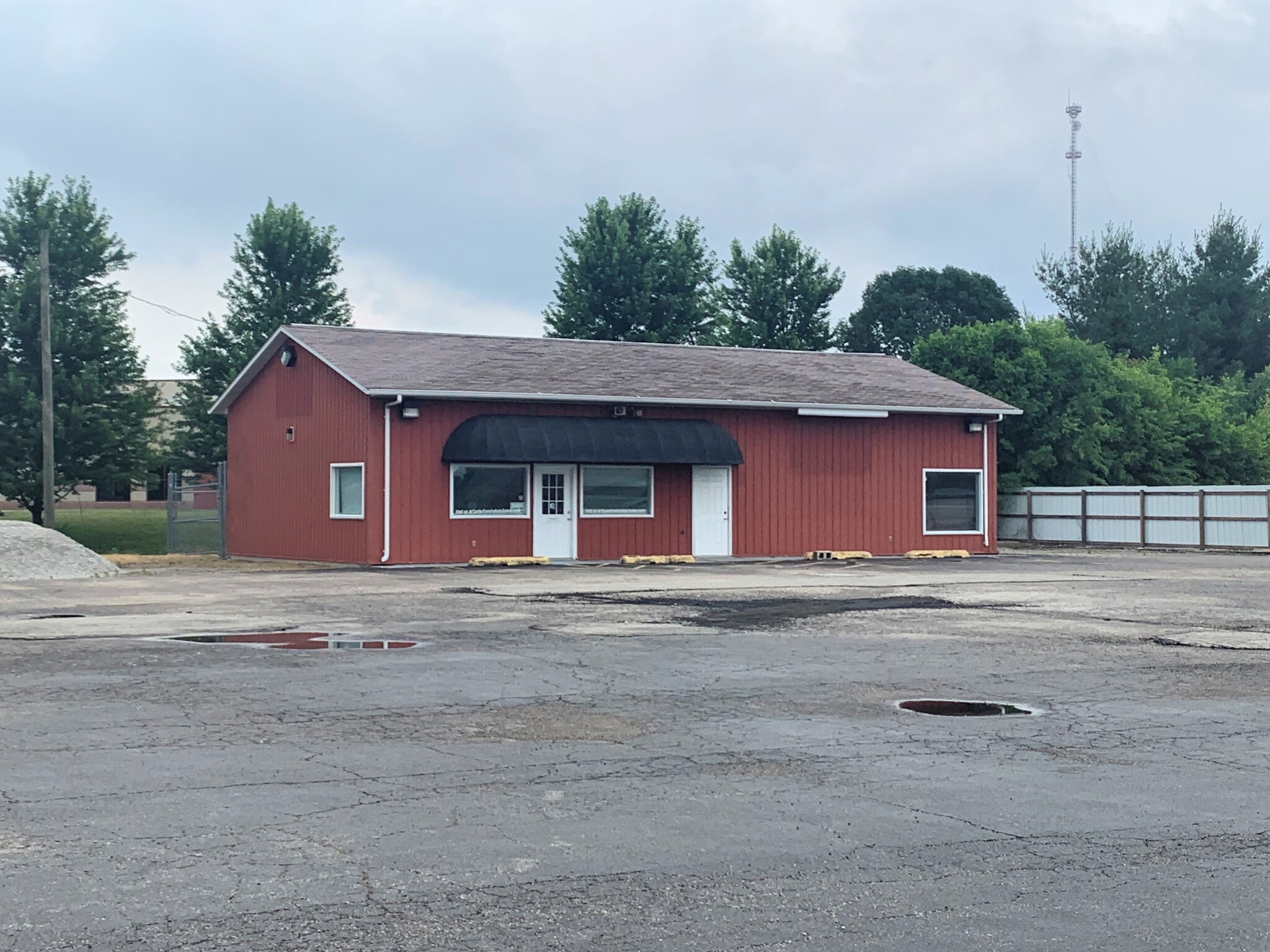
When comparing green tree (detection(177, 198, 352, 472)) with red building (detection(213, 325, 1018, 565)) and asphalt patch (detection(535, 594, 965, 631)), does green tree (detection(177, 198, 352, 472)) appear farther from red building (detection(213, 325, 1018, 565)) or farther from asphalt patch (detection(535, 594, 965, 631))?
asphalt patch (detection(535, 594, 965, 631))

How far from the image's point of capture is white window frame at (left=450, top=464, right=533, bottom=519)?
29.4m

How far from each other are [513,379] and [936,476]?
10.6 metres

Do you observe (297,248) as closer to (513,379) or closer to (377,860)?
(513,379)

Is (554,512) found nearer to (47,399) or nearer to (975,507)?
(975,507)

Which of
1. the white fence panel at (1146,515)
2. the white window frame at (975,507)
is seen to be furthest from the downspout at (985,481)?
the white fence panel at (1146,515)

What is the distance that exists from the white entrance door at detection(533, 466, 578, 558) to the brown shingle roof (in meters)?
1.63

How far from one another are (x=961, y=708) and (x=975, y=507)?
25.9 metres

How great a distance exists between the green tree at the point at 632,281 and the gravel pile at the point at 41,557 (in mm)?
37069

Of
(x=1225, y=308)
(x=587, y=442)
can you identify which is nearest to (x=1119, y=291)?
(x=1225, y=308)

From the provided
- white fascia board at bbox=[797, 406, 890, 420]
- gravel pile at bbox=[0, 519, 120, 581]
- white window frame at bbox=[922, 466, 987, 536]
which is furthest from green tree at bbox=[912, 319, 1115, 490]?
gravel pile at bbox=[0, 519, 120, 581]

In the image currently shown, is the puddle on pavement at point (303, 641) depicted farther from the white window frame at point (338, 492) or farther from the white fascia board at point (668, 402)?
the white window frame at point (338, 492)

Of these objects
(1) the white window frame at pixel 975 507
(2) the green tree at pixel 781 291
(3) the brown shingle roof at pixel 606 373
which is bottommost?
(1) the white window frame at pixel 975 507

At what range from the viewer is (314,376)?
3120 cm

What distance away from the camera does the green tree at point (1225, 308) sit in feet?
246
